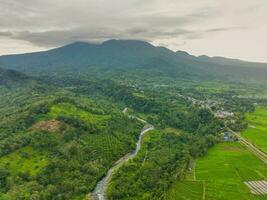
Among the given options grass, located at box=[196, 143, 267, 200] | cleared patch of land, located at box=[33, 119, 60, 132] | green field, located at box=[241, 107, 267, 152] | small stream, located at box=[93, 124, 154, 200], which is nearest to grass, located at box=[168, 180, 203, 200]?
grass, located at box=[196, 143, 267, 200]

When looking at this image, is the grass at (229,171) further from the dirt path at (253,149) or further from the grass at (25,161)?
the grass at (25,161)

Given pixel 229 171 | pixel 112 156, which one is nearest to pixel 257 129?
pixel 229 171

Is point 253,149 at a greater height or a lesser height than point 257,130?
greater

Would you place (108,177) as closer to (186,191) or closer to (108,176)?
(108,176)

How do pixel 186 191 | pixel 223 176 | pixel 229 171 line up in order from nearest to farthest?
1. pixel 186 191
2. pixel 223 176
3. pixel 229 171

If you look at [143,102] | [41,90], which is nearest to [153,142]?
[143,102]

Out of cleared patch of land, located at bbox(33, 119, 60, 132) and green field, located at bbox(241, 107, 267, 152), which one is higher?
cleared patch of land, located at bbox(33, 119, 60, 132)

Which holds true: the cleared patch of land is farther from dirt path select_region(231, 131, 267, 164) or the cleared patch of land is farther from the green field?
the green field
